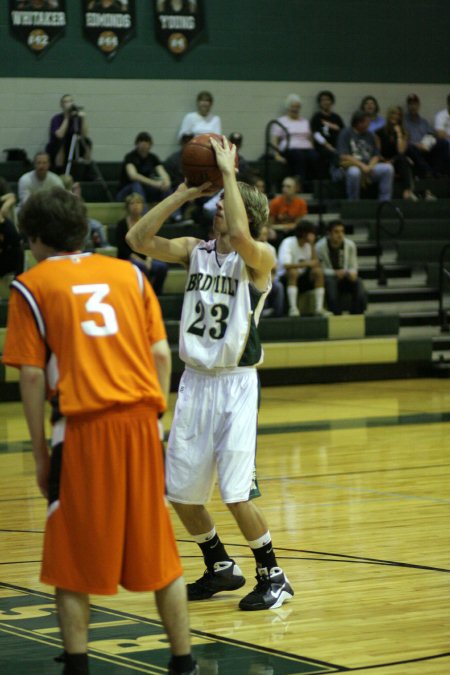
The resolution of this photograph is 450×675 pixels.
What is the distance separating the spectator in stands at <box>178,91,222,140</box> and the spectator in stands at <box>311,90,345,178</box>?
151 centimetres

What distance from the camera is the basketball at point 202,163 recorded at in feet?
15.7

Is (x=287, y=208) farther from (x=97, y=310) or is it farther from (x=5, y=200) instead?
(x=97, y=310)

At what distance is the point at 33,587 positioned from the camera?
5.30m

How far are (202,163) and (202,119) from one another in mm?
12046

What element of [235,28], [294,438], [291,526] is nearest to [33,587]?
[291,526]

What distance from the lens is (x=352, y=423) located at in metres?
10.6

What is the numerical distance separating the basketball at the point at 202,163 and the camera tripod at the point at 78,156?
34.2 ft

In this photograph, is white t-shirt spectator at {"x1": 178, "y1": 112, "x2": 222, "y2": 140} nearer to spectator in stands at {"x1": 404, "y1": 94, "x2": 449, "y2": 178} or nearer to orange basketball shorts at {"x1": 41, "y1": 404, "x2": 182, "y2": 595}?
spectator in stands at {"x1": 404, "y1": 94, "x2": 449, "y2": 178}

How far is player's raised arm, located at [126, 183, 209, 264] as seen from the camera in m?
4.82

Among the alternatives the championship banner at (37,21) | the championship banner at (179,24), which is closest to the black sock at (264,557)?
the championship banner at (37,21)

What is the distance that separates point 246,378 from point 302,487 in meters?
2.84

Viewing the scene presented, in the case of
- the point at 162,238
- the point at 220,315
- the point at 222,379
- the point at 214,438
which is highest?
the point at 162,238

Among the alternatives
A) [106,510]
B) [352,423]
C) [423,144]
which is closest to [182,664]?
[106,510]

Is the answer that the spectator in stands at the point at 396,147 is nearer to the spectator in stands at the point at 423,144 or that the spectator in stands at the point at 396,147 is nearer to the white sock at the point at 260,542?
the spectator in stands at the point at 423,144
